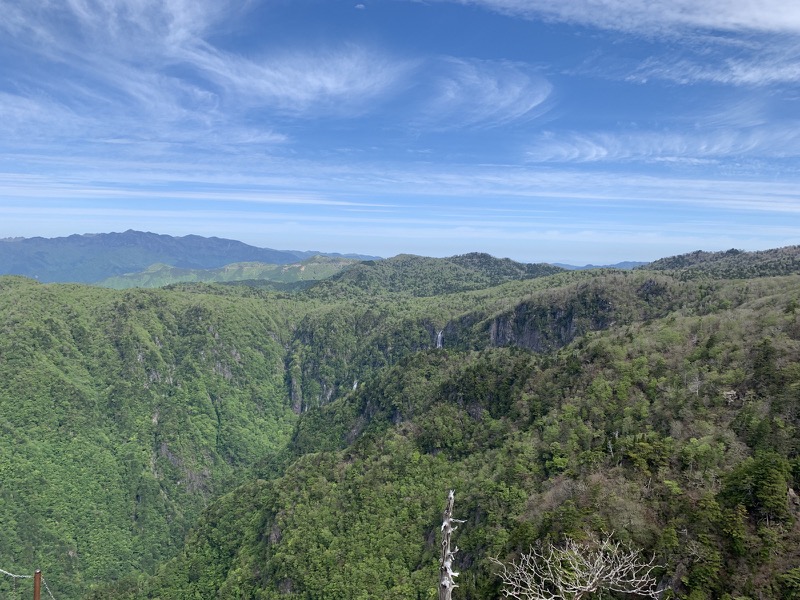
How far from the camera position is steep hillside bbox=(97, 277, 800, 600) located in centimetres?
4206

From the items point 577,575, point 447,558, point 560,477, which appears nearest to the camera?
point 447,558

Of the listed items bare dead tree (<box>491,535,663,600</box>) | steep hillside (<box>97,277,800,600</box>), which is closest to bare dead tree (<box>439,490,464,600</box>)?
bare dead tree (<box>491,535,663,600</box>)

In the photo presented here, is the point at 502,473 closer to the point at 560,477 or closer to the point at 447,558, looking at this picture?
the point at 560,477

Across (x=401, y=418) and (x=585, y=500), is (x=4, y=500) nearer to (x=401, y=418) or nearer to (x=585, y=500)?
(x=401, y=418)

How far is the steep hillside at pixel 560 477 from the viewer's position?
138 feet

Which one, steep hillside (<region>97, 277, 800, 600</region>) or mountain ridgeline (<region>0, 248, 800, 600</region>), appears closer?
steep hillside (<region>97, 277, 800, 600</region>)

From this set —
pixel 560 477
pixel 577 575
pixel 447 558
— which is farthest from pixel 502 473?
pixel 447 558

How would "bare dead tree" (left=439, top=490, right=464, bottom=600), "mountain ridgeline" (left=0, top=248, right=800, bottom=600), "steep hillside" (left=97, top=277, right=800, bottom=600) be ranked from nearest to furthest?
"bare dead tree" (left=439, top=490, right=464, bottom=600) < "steep hillside" (left=97, top=277, right=800, bottom=600) < "mountain ridgeline" (left=0, top=248, right=800, bottom=600)

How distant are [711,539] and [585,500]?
13.3 meters

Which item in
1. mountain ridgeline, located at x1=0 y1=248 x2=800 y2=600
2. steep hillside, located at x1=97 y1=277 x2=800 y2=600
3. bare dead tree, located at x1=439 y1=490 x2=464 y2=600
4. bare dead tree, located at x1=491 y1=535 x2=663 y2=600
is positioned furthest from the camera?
mountain ridgeline, located at x1=0 y1=248 x2=800 y2=600

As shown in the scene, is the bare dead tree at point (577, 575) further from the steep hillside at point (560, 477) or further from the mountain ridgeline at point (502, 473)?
the mountain ridgeline at point (502, 473)

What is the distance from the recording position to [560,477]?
6550 cm

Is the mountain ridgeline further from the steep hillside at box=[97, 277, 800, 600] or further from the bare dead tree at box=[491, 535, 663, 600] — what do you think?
the bare dead tree at box=[491, 535, 663, 600]

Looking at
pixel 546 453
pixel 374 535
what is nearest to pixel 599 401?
pixel 546 453
